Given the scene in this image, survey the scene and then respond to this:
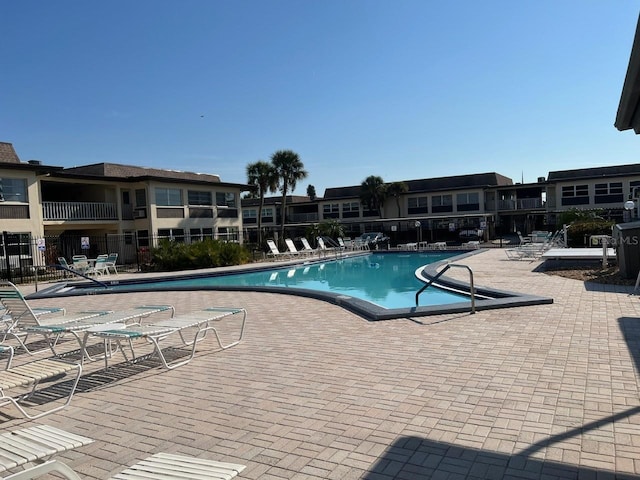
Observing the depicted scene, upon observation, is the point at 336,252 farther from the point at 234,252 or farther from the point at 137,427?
the point at 137,427

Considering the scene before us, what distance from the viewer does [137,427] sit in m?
4.07

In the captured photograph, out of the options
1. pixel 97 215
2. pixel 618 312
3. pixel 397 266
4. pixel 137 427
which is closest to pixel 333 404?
pixel 137 427

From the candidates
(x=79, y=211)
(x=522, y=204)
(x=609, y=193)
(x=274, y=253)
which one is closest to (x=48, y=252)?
(x=79, y=211)

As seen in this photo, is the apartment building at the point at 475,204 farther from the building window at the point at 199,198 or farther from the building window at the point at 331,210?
the building window at the point at 199,198

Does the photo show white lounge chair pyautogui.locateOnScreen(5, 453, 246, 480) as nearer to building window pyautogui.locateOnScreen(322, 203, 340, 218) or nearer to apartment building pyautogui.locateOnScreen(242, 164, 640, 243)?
apartment building pyautogui.locateOnScreen(242, 164, 640, 243)

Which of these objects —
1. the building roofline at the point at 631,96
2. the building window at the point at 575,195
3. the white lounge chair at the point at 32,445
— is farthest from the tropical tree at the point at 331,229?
the white lounge chair at the point at 32,445

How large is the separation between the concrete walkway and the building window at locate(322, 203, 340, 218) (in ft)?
136

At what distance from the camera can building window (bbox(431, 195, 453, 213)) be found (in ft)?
141

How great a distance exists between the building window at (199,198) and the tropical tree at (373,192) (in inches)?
738

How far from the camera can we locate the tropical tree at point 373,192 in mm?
44969

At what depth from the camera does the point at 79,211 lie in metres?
24.9

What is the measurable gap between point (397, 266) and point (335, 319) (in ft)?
49.5

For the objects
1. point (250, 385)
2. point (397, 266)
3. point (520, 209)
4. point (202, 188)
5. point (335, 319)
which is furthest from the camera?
point (520, 209)

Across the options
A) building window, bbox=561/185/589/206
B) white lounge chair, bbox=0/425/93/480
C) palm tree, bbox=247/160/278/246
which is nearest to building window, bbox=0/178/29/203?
palm tree, bbox=247/160/278/246
